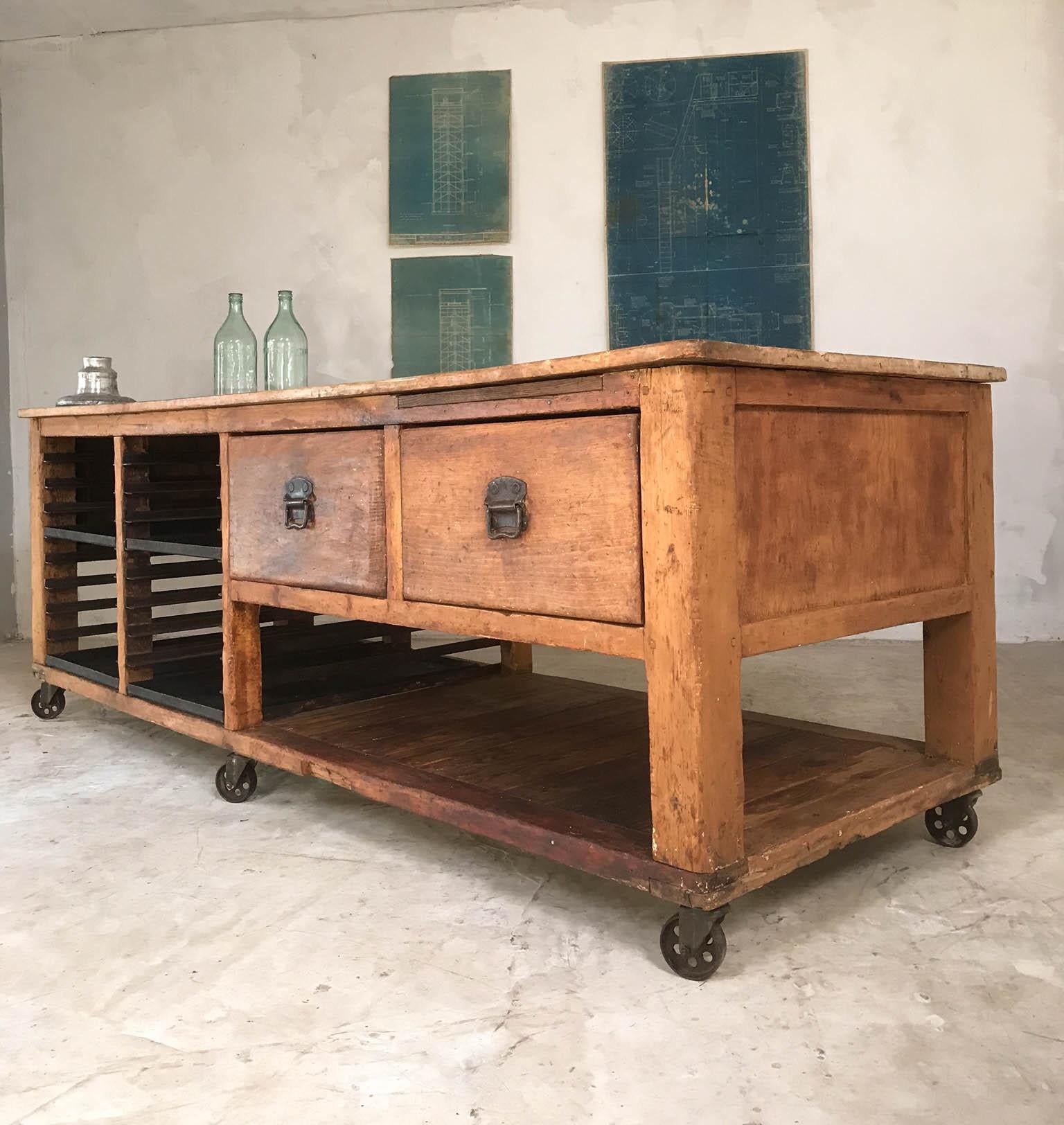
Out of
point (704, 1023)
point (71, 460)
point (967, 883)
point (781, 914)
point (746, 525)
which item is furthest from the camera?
point (71, 460)

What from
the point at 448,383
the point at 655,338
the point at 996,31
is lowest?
the point at 448,383

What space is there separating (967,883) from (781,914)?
1.08 ft

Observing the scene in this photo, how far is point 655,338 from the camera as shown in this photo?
4020mm

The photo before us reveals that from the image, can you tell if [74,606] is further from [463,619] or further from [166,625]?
[463,619]

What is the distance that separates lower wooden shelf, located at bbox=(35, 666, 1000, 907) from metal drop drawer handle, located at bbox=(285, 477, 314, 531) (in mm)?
414

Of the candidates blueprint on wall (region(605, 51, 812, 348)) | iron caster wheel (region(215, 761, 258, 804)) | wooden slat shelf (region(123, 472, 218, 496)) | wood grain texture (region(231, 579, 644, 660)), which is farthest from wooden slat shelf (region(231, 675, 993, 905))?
blueprint on wall (region(605, 51, 812, 348))

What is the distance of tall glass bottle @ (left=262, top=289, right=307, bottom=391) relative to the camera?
2.61m

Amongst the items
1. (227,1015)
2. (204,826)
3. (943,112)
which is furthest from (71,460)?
(943,112)

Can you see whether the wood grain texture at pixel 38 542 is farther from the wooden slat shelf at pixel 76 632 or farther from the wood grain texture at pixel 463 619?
the wood grain texture at pixel 463 619

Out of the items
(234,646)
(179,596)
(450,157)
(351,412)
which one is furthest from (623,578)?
(450,157)

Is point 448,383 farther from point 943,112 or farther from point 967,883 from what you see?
point 943,112

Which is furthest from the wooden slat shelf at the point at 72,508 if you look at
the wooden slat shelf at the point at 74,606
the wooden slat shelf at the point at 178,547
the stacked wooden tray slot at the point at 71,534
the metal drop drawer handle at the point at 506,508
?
the metal drop drawer handle at the point at 506,508

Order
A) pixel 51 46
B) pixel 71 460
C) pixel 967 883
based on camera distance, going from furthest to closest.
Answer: pixel 51 46 → pixel 71 460 → pixel 967 883

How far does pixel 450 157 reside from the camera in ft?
13.5
